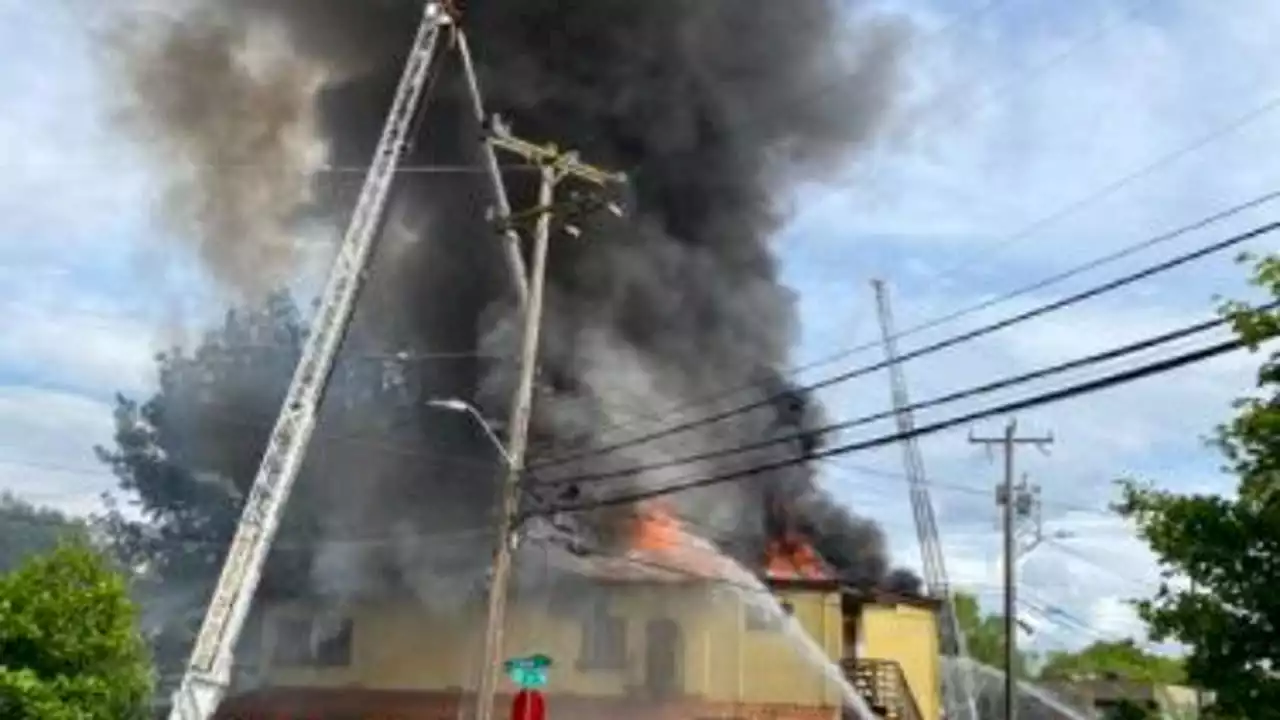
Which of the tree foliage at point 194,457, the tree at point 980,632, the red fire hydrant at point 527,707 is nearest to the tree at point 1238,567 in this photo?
the red fire hydrant at point 527,707

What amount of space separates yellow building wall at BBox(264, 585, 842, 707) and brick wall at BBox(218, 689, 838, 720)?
0.23m

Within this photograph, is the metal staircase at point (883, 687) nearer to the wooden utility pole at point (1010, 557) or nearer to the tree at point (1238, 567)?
the wooden utility pole at point (1010, 557)

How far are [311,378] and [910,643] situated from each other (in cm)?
1551

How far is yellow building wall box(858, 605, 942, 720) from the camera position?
3553 centimetres

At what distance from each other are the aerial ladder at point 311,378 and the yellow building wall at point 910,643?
12.7 metres

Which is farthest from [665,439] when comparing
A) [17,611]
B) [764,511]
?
[17,611]

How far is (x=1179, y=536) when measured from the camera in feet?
45.7

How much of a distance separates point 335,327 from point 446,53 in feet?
22.7

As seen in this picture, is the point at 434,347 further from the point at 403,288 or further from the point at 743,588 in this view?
the point at 743,588

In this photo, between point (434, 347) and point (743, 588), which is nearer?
point (743, 588)

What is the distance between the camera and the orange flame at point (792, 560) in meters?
35.3

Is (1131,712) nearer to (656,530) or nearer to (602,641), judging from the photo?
(656,530)

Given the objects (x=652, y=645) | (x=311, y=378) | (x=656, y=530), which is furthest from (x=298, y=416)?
(x=652, y=645)

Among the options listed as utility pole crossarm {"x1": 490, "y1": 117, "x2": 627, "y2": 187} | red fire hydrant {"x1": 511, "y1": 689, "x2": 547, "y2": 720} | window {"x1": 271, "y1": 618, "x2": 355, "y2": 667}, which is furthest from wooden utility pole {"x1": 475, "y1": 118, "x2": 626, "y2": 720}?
window {"x1": 271, "y1": 618, "x2": 355, "y2": 667}
